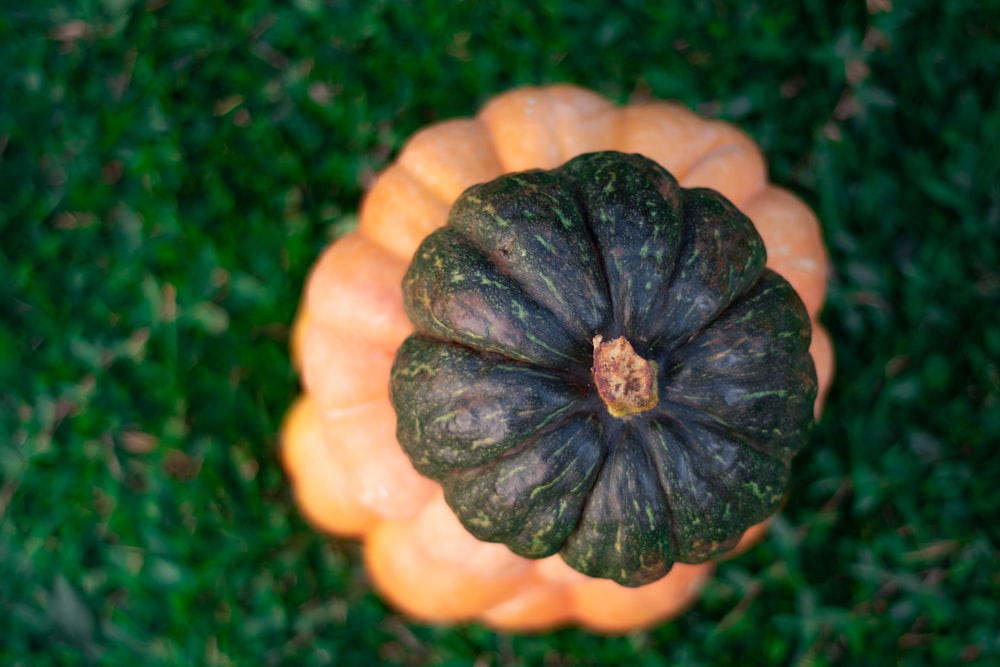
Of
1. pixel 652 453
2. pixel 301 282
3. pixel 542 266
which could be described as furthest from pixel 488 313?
pixel 301 282

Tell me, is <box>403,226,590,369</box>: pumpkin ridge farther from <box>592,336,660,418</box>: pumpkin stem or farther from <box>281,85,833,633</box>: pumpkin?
<box>592,336,660,418</box>: pumpkin stem

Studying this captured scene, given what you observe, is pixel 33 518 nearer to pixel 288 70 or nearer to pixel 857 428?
pixel 288 70

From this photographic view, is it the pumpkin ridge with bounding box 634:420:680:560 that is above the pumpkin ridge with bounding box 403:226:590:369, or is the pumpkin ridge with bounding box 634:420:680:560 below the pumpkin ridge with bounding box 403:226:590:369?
below

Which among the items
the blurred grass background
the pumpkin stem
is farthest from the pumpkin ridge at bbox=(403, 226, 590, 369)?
the blurred grass background

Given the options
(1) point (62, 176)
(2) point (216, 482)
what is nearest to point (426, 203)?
(2) point (216, 482)

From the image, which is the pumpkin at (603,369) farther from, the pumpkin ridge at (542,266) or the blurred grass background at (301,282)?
the blurred grass background at (301,282)
